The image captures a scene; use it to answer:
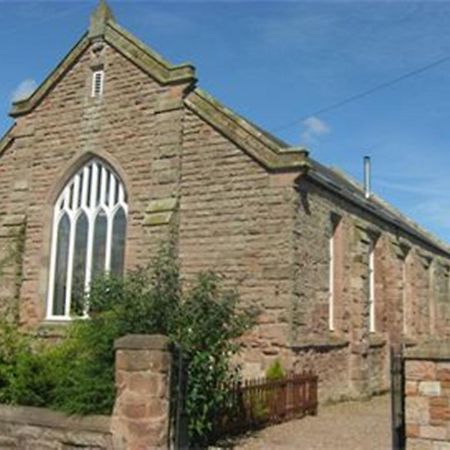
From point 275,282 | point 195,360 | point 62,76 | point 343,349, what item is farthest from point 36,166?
point 195,360

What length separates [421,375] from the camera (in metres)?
8.69

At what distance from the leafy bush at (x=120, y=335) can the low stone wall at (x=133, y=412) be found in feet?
1.09

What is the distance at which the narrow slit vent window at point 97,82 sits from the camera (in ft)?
66.5

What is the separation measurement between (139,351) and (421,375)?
11.9ft

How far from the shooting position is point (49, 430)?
9078 millimetres

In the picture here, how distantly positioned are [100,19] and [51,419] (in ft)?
48.0

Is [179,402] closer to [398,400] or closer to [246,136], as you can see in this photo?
[398,400]

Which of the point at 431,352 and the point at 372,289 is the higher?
the point at 372,289

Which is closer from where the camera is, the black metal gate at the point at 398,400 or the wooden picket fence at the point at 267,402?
the black metal gate at the point at 398,400

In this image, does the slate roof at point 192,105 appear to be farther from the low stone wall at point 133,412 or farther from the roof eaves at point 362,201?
the low stone wall at point 133,412

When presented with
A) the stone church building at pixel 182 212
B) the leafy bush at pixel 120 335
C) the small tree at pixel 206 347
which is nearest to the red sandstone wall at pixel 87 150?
the stone church building at pixel 182 212

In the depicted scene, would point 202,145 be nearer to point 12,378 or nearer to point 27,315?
point 27,315

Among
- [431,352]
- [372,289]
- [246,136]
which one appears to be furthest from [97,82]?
[431,352]

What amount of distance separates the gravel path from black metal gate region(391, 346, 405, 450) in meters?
2.32
